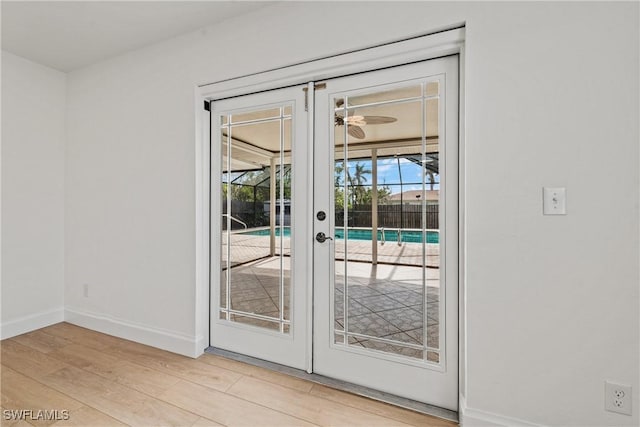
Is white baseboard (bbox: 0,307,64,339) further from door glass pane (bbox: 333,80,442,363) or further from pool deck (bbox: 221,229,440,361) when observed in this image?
door glass pane (bbox: 333,80,442,363)

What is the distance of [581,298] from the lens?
1447mm

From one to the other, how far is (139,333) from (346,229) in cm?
210

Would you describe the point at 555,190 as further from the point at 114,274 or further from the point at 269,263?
the point at 114,274

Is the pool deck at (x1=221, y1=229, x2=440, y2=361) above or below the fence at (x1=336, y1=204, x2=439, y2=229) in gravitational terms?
below

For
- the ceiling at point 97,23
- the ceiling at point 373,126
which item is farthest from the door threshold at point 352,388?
the ceiling at point 97,23

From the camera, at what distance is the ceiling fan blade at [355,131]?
2.04 metres

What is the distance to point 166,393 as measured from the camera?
1925mm

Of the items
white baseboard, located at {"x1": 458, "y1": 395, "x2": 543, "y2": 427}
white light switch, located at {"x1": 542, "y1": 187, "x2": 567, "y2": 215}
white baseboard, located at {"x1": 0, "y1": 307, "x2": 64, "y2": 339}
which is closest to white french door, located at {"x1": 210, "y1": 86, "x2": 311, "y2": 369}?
white baseboard, located at {"x1": 458, "y1": 395, "x2": 543, "y2": 427}

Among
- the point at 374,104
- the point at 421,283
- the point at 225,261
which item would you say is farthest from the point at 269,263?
the point at 374,104

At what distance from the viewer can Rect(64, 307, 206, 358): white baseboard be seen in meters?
2.44

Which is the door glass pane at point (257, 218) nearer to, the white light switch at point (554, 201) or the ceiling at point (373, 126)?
the ceiling at point (373, 126)

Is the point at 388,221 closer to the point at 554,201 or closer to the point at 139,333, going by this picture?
the point at 554,201

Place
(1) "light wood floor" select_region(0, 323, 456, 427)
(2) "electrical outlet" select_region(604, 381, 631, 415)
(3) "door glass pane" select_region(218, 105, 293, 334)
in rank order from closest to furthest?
(2) "electrical outlet" select_region(604, 381, 631, 415), (1) "light wood floor" select_region(0, 323, 456, 427), (3) "door glass pane" select_region(218, 105, 293, 334)

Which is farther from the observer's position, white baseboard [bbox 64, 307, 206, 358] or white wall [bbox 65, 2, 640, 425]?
white baseboard [bbox 64, 307, 206, 358]
